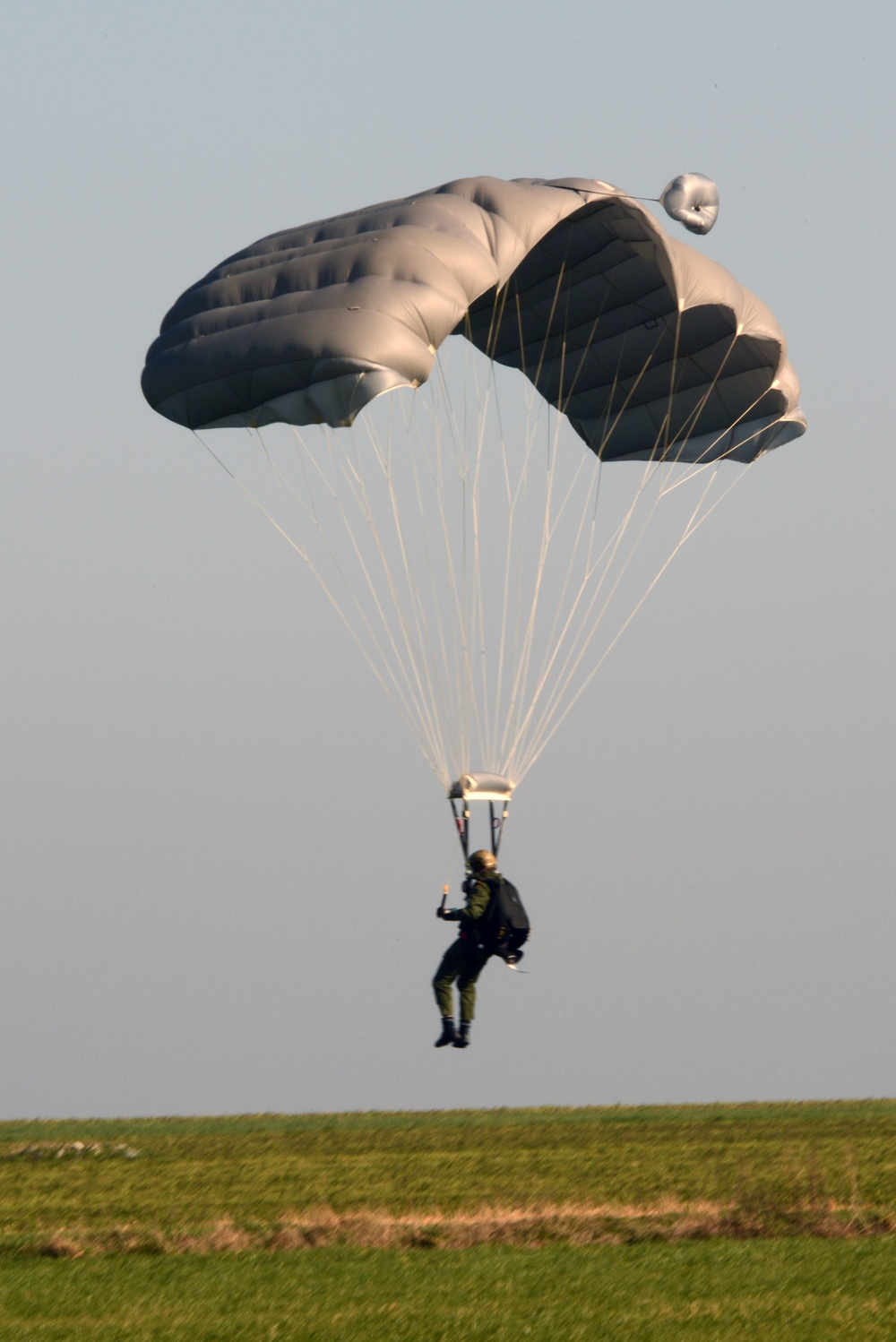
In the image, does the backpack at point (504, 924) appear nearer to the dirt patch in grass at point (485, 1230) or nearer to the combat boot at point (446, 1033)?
the combat boot at point (446, 1033)

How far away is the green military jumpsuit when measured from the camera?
1780 cm

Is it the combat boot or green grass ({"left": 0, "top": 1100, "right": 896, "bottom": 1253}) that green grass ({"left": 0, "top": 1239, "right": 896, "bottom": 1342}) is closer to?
green grass ({"left": 0, "top": 1100, "right": 896, "bottom": 1253})

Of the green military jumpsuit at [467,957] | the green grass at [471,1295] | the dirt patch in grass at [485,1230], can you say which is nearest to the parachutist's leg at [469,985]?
the green military jumpsuit at [467,957]

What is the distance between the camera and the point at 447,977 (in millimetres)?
18312

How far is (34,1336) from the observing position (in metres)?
13.1

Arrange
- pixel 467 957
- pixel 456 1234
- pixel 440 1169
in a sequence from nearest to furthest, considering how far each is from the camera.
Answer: pixel 456 1234, pixel 440 1169, pixel 467 957

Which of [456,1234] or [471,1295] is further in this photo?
[456,1234]

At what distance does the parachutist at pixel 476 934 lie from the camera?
699 inches

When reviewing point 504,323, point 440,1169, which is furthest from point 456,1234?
point 504,323

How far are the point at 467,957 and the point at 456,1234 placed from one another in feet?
10.9

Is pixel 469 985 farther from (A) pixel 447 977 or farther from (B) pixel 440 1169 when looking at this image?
(B) pixel 440 1169

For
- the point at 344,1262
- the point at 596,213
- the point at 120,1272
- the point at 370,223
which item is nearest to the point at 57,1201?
the point at 120,1272

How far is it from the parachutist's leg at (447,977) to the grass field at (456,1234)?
148cm

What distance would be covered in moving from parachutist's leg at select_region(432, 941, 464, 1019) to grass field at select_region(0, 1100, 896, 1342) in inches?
58.2
